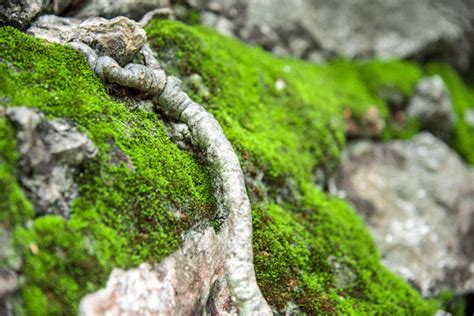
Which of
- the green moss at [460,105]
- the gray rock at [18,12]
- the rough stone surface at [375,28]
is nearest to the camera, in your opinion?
the gray rock at [18,12]

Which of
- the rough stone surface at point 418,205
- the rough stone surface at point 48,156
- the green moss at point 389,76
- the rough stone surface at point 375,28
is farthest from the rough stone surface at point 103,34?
the green moss at point 389,76

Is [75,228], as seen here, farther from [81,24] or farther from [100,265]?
[81,24]

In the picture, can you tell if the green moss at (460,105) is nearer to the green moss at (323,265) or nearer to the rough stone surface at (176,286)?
the green moss at (323,265)

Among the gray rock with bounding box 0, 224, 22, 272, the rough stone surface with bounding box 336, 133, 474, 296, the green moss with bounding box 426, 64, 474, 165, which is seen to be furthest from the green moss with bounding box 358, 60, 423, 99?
the gray rock with bounding box 0, 224, 22, 272

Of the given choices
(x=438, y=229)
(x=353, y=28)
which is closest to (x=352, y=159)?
(x=438, y=229)

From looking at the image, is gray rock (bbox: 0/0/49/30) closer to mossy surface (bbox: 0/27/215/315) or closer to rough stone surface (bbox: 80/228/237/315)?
mossy surface (bbox: 0/27/215/315)

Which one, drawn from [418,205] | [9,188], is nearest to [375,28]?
[418,205]

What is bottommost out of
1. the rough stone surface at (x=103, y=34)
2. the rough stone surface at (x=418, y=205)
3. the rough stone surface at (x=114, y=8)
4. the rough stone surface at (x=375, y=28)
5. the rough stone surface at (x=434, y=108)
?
the rough stone surface at (x=418, y=205)
